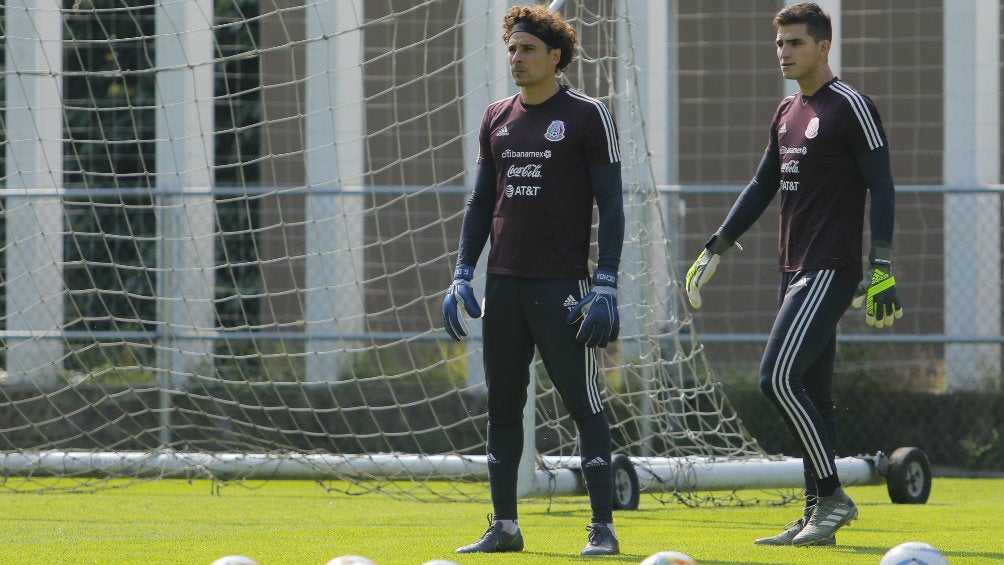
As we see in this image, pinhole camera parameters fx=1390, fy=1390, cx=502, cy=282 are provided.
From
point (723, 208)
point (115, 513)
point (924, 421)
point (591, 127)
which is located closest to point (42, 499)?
point (115, 513)

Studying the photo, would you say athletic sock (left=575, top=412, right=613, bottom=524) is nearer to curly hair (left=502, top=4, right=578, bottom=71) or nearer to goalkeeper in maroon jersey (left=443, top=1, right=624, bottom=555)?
goalkeeper in maroon jersey (left=443, top=1, right=624, bottom=555)

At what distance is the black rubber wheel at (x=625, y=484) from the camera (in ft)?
22.4

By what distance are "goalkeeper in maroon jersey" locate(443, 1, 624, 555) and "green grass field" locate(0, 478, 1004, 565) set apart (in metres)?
0.33

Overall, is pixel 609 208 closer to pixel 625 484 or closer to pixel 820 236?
pixel 820 236

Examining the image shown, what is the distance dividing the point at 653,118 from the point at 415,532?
5649 mm

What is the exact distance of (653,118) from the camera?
10.6m

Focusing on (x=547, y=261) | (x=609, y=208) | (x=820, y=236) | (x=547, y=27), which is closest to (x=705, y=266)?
(x=820, y=236)

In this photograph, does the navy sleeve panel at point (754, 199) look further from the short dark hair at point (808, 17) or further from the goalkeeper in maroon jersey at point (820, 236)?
the short dark hair at point (808, 17)

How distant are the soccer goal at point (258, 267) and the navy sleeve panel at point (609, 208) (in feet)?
9.46

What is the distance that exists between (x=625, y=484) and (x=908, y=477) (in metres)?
1.58

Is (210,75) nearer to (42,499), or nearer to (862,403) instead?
(42,499)

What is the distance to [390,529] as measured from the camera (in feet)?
19.1

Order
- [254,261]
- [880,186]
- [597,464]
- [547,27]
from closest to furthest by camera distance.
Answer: [597,464] → [547,27] → [880,186] → [254,261]

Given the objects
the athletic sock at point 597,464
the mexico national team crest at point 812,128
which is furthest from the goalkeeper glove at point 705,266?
the athletic sock at point 597,464
